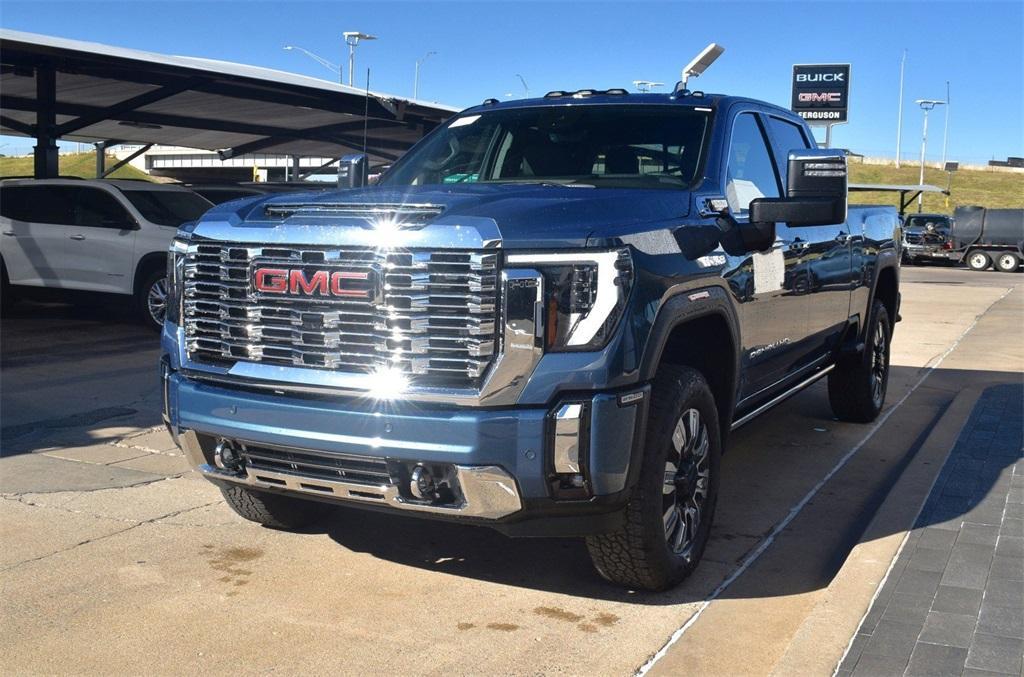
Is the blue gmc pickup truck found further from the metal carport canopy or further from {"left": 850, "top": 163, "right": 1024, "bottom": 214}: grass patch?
{"left": 850, "top": 163, "right": 1024, "bottom": 214}: grass patch

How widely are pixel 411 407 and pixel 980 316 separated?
16.4 meters

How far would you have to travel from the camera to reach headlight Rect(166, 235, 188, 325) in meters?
4.51

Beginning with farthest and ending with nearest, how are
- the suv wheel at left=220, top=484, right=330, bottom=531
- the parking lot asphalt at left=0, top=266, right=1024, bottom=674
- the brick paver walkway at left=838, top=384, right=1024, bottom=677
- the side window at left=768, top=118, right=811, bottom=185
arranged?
the side window at left=768, top=118, right=811, bottom=185
the suv wheel at left=220, top=484, right=330, bottom=531
the parking lot asphalt at left=0, top=266, right=1024, bottom=674
the brick paver walkway at left=838, top=384, right=1024, bottom=677

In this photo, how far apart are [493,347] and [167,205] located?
10741 mm

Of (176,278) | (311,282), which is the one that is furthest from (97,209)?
(311,282)

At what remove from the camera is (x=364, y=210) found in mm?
4125

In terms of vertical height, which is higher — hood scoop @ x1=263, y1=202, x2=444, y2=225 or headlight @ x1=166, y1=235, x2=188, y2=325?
hood scoop @ x1=263, y1=202, x2=444, y2=225

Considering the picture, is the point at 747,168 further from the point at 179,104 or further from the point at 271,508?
the point at 179,104

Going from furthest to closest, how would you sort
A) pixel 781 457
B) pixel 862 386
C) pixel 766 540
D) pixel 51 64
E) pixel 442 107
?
pixel 442 107 < pixel 51 64 < pixel 862 386 < pixel 781 457 < pixel 766 540

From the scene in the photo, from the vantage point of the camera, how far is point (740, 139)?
5.68m

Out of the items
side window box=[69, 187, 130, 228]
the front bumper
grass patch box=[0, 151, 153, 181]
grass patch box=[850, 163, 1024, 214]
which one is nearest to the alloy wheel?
the front bumper

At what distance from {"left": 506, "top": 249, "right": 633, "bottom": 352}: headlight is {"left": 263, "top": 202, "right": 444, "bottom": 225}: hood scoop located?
1.30 ft

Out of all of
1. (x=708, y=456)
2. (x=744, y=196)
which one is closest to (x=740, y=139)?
(x=744, y=196)

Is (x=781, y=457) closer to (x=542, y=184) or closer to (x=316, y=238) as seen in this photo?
(x=542, y=184)
